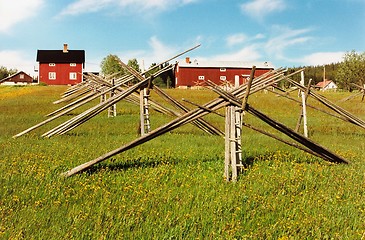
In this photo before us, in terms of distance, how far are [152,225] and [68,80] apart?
79.1m

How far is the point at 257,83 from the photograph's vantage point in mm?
10375

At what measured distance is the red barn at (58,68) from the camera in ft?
263

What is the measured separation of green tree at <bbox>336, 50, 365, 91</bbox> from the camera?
80312 millimetres

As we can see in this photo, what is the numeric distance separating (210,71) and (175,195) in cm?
7013

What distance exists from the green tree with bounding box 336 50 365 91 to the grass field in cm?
7699

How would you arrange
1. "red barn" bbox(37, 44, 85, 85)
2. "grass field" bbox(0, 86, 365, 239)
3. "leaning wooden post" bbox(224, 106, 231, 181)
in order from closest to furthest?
1. "grass field" bbox(0, 86, 365, 239)
2. "leaning wooden post" bbox(224, 106, 231, 181)
3. "red barn" bbox(37, 44, 85, 85)

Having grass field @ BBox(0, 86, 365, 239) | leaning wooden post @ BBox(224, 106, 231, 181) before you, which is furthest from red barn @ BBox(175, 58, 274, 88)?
leaning wooden post @ BBox(224, 106, 231, 181)

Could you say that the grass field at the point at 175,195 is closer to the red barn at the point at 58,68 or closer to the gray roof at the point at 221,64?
the gray roof at the point at 221,64

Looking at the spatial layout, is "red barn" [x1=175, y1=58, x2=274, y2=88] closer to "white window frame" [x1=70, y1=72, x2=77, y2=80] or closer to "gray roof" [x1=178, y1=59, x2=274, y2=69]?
"gray roof" [x1=178, y1=59, x2=274, y2=69]

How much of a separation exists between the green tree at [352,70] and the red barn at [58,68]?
5343 centimetres

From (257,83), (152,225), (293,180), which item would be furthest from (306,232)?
(257,83)

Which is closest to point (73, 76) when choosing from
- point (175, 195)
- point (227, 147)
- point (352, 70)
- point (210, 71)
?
point (210, 71)

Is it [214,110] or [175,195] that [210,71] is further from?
[175,195]

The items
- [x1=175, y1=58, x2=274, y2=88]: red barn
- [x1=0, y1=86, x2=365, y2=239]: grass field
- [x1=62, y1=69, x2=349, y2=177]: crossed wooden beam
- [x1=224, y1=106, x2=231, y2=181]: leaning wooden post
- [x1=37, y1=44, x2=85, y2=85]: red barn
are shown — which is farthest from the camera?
[x1=37, y1=44, x2=85, y2=85]: red barn
